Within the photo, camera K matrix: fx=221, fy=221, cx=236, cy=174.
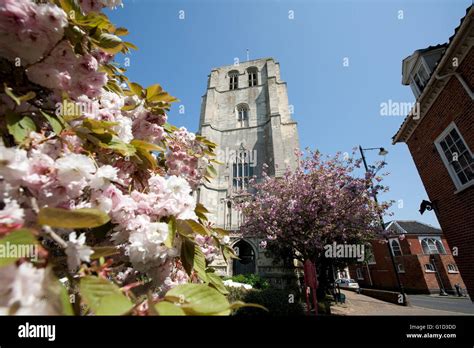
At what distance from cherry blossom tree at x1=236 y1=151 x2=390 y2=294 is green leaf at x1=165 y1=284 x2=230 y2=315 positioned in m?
12.3

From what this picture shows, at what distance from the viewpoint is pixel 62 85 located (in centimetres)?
114

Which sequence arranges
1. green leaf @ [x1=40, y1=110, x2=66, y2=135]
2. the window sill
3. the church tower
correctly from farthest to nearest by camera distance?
the church tower
the window sill
green leaf @ [x1=40, y1=110, x2=66, y2=135]

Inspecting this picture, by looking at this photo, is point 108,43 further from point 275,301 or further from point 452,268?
point 452,268

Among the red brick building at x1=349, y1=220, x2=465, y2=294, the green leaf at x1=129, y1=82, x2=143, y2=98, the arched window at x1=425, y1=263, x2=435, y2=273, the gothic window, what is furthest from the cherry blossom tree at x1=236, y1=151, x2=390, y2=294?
the arched window at x1=425, y1=263, x2=435, y2=273

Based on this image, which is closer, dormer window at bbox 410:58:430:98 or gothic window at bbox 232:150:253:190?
dormer window at bbox 410:58:430:98

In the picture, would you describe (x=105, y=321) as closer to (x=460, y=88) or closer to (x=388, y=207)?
(x=460, y=88)

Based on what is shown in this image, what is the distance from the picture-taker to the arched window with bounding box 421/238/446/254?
2857 cm

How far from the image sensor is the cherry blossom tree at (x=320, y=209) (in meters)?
12.4

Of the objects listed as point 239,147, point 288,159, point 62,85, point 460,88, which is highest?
point 239,147

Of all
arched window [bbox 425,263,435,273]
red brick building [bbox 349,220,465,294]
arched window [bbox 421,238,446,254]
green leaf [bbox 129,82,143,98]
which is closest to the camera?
green leaf [bbox 129,82,143,98]

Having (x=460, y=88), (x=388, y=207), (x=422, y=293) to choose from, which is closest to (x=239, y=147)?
(x=388, y=207)

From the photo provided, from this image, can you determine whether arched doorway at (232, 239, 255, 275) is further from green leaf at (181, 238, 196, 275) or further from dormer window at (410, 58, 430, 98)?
green leaf at (181, 238, 196, 275)

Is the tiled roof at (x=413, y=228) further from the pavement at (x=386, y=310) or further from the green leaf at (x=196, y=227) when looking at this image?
the green leaf at (x=196, y=227)

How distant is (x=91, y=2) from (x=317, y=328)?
7.11ft
